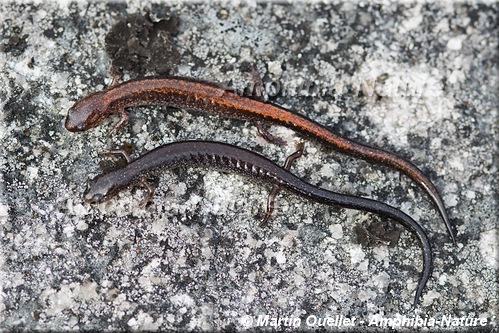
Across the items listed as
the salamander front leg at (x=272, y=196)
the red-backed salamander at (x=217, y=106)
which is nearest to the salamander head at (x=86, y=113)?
the red-backed salamander at (x=217, y=106)

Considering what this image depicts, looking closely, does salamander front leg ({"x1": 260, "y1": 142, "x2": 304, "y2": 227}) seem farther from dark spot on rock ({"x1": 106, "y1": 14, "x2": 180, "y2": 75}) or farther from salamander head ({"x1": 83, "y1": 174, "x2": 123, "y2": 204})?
dark spot on rock ({"x1": 106, "y1": 14, "x2": 180, "y2": 75})

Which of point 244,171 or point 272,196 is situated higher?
point 244,171

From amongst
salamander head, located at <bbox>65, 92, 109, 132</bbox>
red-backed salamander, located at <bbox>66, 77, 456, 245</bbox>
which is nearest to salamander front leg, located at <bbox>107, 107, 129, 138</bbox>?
red-backed salamander, located at <bbox>66, 77, 456, 245</bbox>

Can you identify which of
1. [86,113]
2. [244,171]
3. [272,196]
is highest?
[86,113]

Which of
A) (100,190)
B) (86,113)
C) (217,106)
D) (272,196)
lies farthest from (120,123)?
(272,196)

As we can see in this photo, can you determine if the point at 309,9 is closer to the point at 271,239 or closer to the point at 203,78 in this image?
the point at 203,78

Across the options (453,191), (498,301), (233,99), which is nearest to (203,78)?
(233,99)

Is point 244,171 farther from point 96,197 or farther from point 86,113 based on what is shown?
point 86,113
